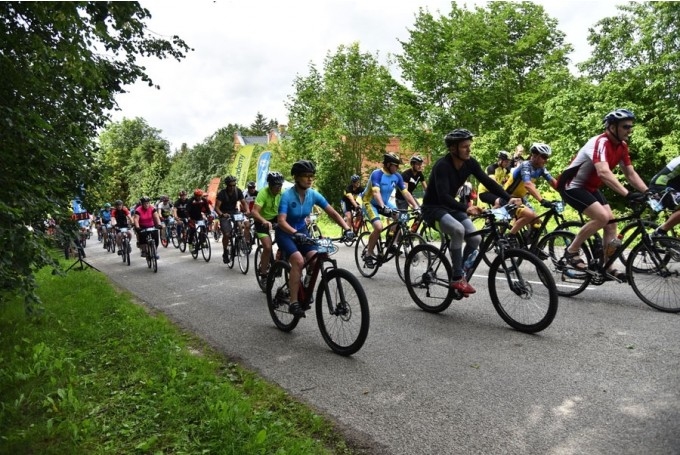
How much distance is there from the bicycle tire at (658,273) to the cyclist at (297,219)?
3313mm

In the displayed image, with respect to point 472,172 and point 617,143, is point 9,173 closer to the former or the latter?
point 472,172

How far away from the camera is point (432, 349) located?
4691 mm

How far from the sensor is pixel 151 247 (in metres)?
12.4

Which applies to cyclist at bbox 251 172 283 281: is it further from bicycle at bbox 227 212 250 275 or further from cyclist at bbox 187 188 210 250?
cyclist at bbox 187 188 210 250

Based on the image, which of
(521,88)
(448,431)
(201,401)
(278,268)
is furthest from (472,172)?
(521,88)

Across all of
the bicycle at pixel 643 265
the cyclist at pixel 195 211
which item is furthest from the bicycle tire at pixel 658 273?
the cyclist at pixel 195 211

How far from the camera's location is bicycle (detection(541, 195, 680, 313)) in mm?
5250

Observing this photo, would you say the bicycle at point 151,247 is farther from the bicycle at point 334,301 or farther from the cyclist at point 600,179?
the cyclist at point 600,179

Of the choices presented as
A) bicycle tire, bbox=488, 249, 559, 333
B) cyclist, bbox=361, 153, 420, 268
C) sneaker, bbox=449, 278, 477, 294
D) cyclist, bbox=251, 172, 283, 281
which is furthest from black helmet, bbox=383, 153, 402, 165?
bicycle tire, bbox=488, 249, 559, 333

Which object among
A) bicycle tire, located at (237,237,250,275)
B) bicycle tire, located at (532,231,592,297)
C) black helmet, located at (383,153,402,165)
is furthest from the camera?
bicycle tire, located at (237,237,250,275)

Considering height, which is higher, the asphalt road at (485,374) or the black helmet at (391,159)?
the black helmet at (391,159)

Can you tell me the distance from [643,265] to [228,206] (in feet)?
29.1

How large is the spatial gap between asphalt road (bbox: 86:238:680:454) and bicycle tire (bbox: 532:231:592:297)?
0.80 ft

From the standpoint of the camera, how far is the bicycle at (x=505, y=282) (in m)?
4.81
